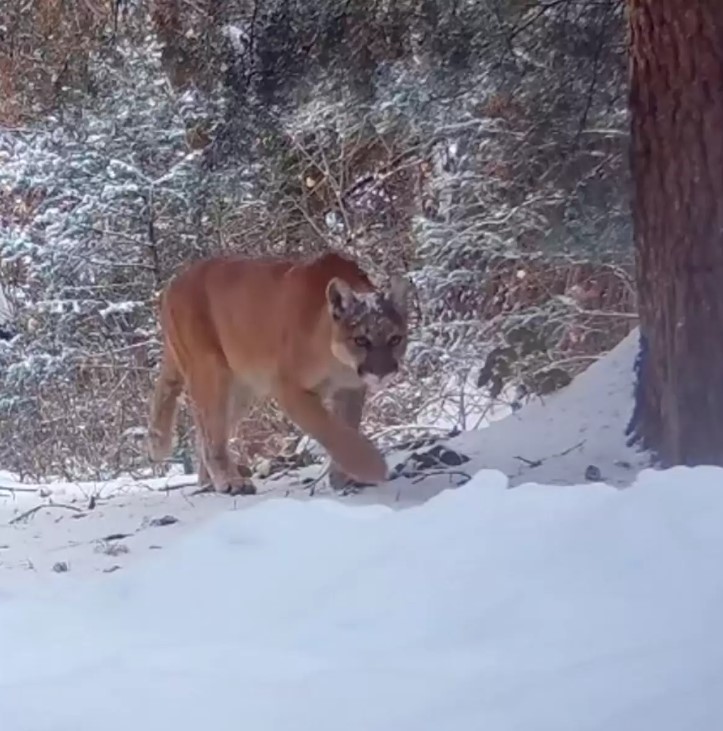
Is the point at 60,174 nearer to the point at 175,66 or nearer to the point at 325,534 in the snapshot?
the point at 175,66

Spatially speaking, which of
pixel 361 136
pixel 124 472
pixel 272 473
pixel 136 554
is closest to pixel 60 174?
pixel 361 136

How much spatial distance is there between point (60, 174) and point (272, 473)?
650cm

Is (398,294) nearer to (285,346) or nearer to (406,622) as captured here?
(285,346)

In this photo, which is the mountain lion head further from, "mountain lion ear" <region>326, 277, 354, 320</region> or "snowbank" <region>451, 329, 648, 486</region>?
"snowbank" <region>451, 329, 648, 486</region>

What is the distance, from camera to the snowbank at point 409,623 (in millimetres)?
2164

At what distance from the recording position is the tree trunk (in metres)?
4.41

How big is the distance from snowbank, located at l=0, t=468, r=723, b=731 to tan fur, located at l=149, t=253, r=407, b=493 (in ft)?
8.06

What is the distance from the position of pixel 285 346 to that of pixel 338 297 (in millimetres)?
363

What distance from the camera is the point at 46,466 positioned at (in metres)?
10.3

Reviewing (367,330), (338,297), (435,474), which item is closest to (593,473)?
(435,474)

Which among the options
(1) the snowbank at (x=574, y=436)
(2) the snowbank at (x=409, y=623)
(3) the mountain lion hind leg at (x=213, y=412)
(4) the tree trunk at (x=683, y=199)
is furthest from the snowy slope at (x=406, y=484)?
(2) the snowbank at (x=409, y=623)

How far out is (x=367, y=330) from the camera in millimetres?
5812

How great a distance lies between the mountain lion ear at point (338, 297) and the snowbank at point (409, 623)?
2.55m

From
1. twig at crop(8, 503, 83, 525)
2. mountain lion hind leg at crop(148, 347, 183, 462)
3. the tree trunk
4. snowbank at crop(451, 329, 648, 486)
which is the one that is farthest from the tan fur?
the tree trunk
